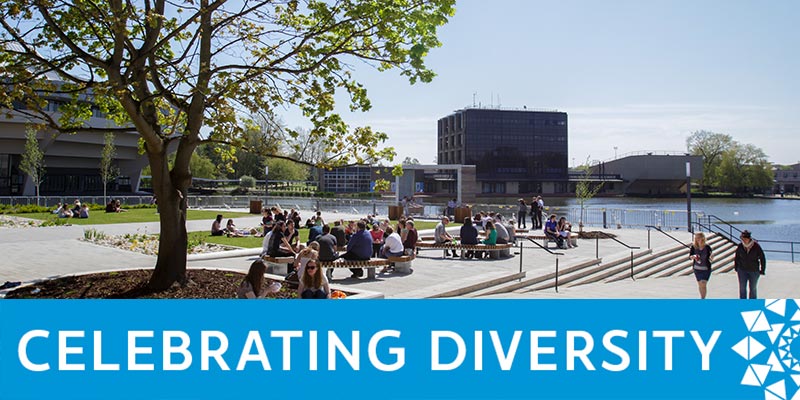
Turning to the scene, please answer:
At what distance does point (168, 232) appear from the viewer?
10367mm

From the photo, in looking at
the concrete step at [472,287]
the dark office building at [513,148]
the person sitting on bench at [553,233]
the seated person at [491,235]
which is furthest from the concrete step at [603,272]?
the dark office building at [513,148]

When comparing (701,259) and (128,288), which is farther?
(701,259)

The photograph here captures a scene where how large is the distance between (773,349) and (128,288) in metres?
9.86

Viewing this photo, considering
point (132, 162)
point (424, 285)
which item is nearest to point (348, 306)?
point (424, 285)

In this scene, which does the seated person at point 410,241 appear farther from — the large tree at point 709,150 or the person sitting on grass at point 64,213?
the large tree at point 709,150

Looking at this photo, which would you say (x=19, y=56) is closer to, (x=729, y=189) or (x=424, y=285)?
(x=424, y=285)

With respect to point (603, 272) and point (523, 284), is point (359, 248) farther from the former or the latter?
point (603, 272)

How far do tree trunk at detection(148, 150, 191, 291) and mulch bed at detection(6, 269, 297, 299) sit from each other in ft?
0.72

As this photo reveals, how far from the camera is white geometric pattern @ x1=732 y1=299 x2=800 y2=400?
19.0ft

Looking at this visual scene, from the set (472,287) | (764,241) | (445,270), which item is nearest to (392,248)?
(445,270)

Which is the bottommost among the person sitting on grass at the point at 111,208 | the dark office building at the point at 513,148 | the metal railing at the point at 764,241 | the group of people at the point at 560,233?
the metal railing at the point at 764,241

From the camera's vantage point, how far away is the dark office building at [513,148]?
392 feet

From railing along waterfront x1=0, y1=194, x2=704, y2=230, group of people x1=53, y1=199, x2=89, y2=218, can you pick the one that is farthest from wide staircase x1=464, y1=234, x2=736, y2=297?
group of people x1=53, y1=199, x2=89, y2=218

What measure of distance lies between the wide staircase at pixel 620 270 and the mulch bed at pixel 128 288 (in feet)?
15.7
